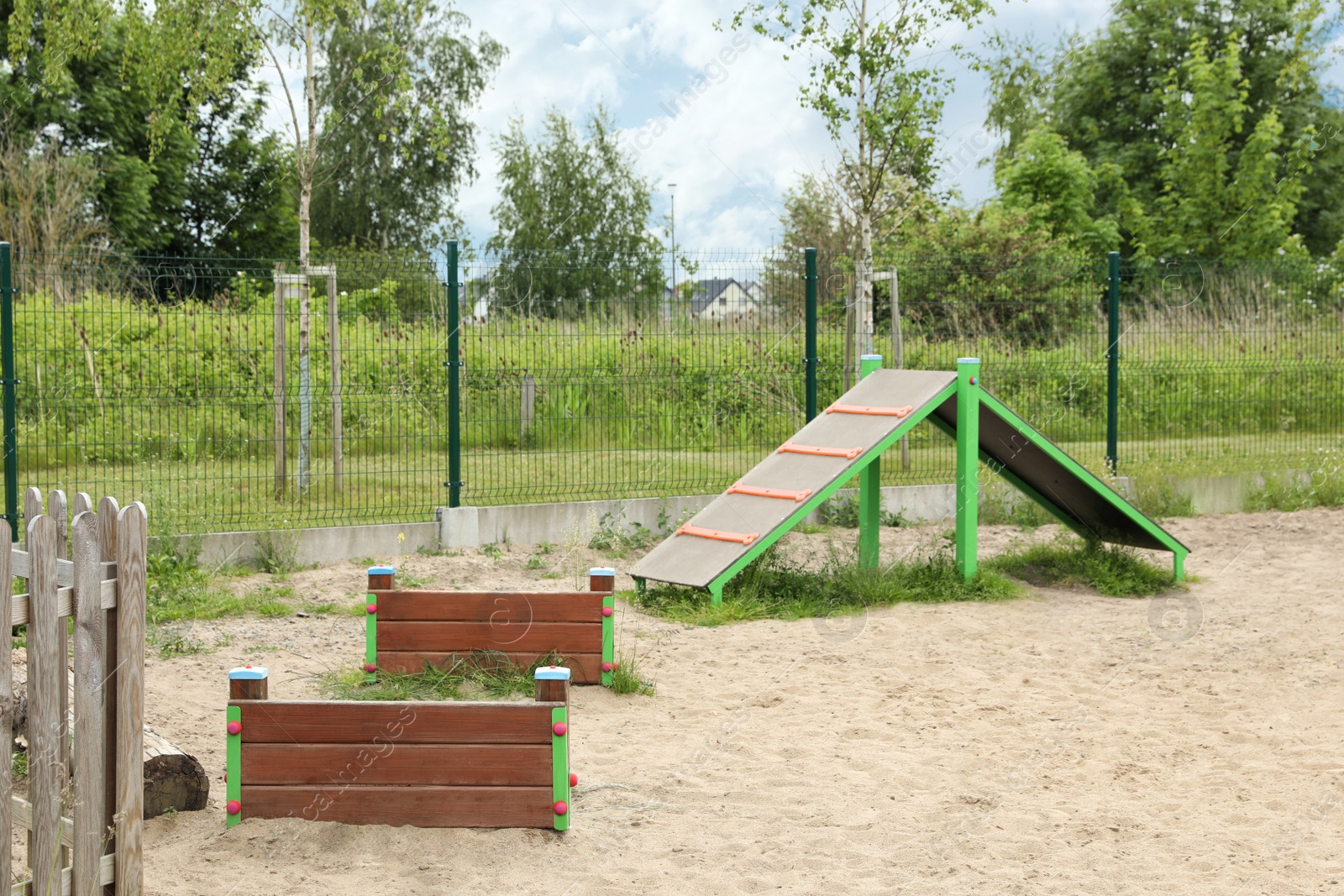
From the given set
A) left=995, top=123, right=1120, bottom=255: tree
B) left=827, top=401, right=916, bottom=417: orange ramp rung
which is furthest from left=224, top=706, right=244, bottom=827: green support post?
left=995, top=123, right=1120, bottom=255: tree

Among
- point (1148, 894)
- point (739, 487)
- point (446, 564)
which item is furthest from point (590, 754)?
point (446, 564)

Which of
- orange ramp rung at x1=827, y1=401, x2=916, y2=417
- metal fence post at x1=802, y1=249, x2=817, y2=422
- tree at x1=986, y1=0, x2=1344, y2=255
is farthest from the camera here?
tree at x1=986, y1=0, x2=1344, y2=255

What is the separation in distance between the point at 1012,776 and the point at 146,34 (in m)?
8.86

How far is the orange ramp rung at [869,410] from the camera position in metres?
7.98

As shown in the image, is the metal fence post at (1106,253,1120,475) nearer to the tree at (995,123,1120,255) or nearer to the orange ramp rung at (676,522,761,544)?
the orange ramp rung at (676,522,761,544)

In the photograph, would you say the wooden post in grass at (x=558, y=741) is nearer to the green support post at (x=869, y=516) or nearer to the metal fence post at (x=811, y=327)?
the green support post at (x=869, y=516)

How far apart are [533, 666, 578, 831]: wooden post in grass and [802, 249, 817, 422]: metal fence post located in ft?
21.5

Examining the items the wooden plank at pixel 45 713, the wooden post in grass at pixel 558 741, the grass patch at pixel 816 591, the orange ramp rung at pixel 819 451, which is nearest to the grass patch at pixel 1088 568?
the grass patch at pixel 816 591

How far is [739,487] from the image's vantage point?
8.20 m

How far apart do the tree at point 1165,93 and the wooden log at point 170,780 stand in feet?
106

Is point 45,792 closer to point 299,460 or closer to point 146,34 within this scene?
point 299,460

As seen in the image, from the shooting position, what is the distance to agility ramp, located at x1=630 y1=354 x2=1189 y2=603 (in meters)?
7.63

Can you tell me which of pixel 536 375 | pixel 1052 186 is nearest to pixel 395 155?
pixel 1052 186

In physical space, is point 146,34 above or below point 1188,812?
above
